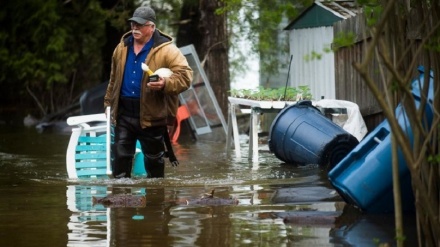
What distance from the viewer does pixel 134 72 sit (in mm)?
12648

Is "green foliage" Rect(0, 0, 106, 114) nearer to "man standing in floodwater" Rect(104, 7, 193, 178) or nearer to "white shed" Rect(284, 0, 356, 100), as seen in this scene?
"white shed" Rect(284, 0, 356, 100)

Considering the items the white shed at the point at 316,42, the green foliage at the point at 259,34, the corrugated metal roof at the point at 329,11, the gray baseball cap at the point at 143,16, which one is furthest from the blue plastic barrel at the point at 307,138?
the green foliage at the point at 259,34

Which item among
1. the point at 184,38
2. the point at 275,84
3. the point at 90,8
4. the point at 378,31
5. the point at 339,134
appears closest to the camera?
the point at 378,31

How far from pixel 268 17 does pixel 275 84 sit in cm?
2512

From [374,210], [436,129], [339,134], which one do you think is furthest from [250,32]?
[436,129]

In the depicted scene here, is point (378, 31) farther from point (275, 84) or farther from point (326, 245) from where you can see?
point (275, 84)

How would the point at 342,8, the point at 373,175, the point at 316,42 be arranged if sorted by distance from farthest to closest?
1. the point at 342,8
2. the point at 316,42
3. the point at 373,175

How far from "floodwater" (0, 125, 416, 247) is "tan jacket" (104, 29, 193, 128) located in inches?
27.7

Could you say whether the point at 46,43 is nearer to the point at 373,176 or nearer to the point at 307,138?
the point at 307,138

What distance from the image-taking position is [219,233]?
29.4ft

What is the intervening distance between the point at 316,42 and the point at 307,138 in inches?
189

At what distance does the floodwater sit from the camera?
8734mm

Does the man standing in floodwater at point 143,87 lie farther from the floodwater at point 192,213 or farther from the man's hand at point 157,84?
the floodwater at point 192,213

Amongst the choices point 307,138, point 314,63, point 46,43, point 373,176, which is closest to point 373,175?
point 373,176
